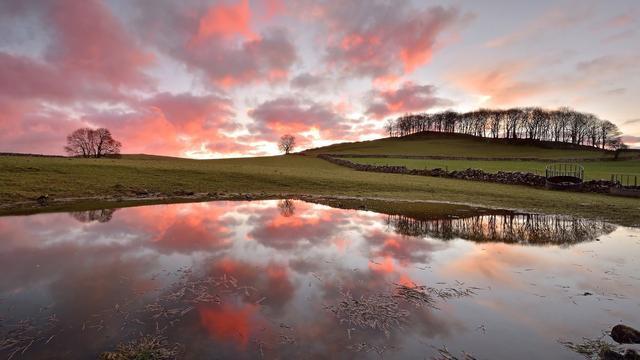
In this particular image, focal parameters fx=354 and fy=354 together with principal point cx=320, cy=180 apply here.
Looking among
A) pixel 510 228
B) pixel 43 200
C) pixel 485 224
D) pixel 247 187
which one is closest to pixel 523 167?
pixel 247 187

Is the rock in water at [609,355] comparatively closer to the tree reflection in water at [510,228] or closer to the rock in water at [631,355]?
the rock in water at [631,355]

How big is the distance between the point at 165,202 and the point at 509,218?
23.9 metres

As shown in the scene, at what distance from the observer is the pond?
6762 mm

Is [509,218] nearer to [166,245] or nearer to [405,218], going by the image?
[405,218]

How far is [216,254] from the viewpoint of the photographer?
12734 millimetres

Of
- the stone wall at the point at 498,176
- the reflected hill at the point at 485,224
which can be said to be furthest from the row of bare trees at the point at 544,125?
the reflected hill at the point at 485,224

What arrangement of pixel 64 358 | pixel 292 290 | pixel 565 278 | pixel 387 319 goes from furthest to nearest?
1. pixel 565 278
2. pixel 292 290
3. pixel 387 319
4. pixel 64 358

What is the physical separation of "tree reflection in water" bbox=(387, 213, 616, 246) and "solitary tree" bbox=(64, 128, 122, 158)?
94.0 meters

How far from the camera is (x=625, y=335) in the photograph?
7.15 m

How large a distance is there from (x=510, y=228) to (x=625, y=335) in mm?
12763

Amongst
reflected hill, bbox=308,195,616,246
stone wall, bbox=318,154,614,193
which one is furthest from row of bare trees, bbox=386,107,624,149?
reflected hill, bbox=308,195,616,246

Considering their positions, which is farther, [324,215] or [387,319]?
[324,215]

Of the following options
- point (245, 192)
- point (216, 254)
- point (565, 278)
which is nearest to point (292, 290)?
point (216, 254)

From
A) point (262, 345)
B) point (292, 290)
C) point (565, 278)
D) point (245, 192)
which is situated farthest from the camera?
point (245, 192)
